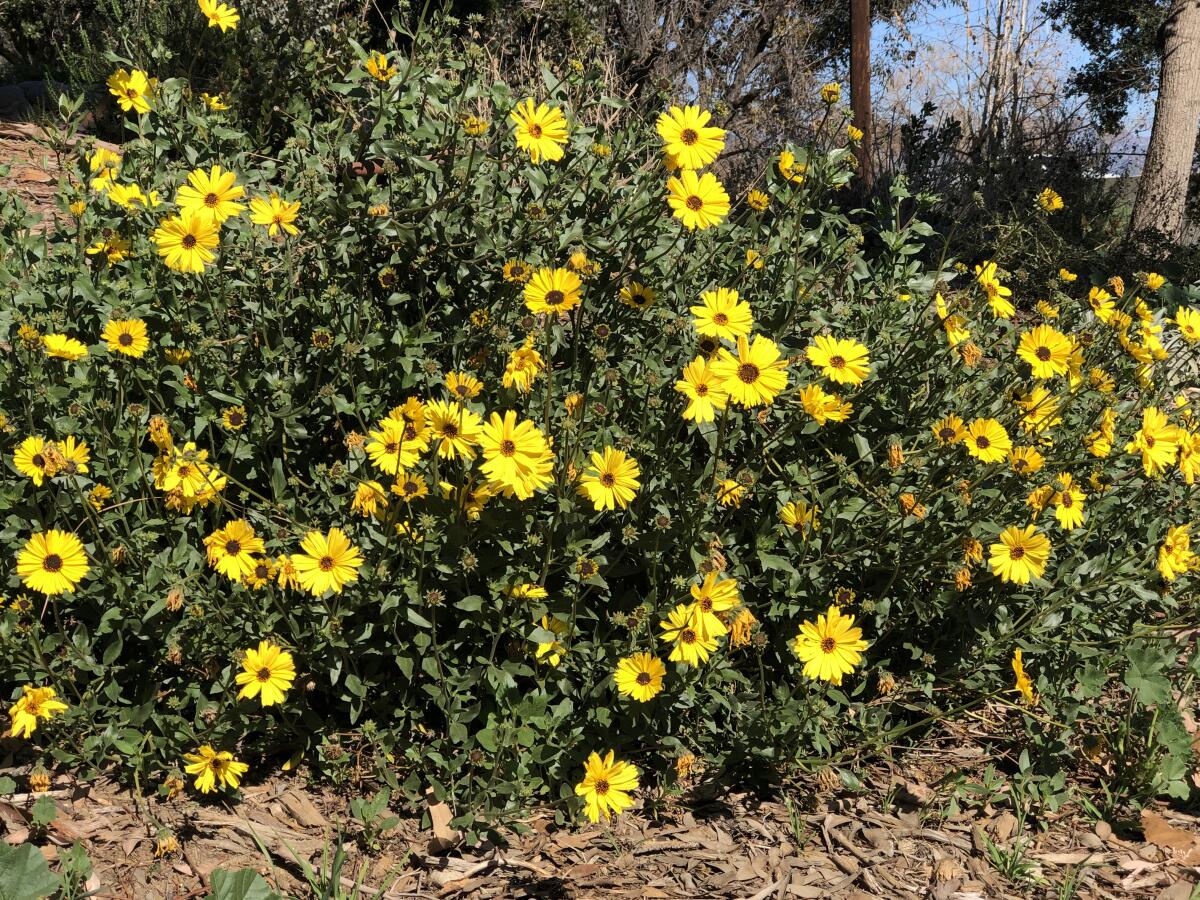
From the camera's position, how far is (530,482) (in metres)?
2.28

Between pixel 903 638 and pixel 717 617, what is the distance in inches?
37.5

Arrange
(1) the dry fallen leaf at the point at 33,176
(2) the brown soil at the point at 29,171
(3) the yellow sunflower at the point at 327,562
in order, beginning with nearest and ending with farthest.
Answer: (3) the yellow sunflower at the point at 327,562 → (2) the brown soil at the point at 29,171 → (1) the dry fallen leaf at the point at 33,176

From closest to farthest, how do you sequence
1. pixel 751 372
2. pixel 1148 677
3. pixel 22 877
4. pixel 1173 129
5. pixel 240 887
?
pixel 22 877 < pixel 240 887 < pixel 751 372 < pixel 1148 677 < pixel 1173 129

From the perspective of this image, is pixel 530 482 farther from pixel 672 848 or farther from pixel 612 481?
pixel 672 848

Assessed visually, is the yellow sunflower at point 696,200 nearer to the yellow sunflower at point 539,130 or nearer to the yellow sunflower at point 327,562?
the yellow sunflower at point 539,130

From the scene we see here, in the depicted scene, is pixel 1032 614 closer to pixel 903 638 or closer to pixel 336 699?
pixel 903 638

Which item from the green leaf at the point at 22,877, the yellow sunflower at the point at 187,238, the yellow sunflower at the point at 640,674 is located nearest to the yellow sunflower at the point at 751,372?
the yellow sunflower at the point at 640,674

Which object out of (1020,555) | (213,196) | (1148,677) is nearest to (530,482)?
(213,196)

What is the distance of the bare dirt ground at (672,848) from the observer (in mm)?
2473

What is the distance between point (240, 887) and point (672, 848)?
3.61 feet

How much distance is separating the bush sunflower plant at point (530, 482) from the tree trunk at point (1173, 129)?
737 centimetres

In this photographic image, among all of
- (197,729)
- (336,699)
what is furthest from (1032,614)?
(197,729)

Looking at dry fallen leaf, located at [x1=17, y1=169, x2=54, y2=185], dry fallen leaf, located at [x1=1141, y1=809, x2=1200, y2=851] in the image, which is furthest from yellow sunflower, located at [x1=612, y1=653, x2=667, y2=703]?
dry fallen leaf, located at [x1=17, y1=169, x2=54, y2=185]

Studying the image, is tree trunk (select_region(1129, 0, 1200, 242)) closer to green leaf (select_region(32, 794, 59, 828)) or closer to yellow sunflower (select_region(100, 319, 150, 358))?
yellow sunflower (select_region(100, 319, 150, 358))
